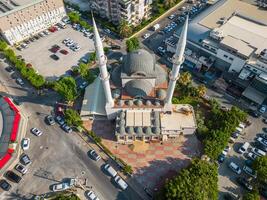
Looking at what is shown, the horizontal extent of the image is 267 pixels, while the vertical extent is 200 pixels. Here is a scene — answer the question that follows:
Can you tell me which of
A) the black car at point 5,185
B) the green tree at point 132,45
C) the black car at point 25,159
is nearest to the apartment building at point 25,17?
the green tree at point 132,45

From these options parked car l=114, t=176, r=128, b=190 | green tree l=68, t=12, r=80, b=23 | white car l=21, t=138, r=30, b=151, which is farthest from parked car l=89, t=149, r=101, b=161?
green tree l=68, t=12, r=80, b=23

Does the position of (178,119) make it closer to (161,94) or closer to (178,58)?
(161,94)

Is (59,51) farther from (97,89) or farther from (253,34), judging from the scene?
(253,34)

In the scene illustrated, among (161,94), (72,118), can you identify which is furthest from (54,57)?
(161,94)

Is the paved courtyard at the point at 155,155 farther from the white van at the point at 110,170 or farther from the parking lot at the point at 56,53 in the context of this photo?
the parking lot at the point at 56,53

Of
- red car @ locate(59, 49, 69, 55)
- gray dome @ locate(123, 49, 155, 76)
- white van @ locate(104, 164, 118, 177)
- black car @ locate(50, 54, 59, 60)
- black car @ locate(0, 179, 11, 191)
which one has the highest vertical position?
gray dome @ locate(123, 49, 155, 76)

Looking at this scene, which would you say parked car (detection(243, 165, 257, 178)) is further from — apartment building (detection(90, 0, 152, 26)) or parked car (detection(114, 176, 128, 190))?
apartment building (detection(90, 0, 152, 26))
